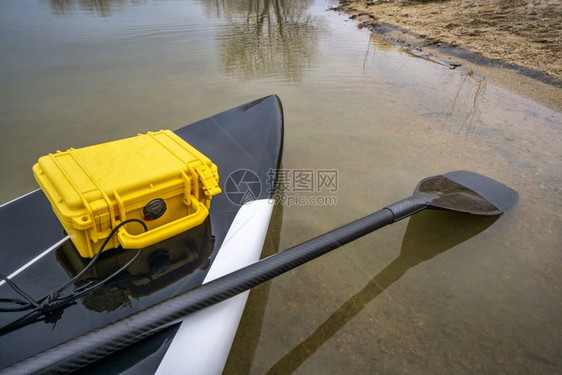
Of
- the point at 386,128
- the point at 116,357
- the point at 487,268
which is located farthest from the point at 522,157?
the point at 116,357

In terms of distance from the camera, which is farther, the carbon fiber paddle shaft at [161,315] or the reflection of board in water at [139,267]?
the reflection of board in water at [139,267]

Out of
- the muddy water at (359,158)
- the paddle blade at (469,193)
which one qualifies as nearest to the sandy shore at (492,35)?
the muddy water at (359,158)

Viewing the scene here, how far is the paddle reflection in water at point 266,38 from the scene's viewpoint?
545cm

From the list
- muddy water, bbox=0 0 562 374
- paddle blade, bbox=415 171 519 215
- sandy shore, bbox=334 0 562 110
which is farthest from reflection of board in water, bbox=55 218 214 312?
sandy shore, bbox=334 0 562 110

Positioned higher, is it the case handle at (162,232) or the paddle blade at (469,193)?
the case handle at (162,232)

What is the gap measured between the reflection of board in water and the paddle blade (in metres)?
1.63

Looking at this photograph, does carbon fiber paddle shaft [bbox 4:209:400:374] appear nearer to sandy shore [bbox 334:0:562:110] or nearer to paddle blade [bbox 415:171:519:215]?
paddle blade [bbox 415:171:519:215]

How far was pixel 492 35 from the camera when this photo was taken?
6.14m

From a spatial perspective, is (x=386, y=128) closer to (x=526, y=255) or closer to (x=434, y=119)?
(x=434, y=119)

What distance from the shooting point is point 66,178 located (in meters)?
1.47

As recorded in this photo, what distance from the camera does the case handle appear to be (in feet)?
4.87

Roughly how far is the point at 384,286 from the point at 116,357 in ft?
4.97

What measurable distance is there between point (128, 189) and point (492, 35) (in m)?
7.02

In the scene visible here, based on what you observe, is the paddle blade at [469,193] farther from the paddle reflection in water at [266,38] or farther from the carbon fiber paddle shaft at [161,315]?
the paddle reflection in water at [266,38]
